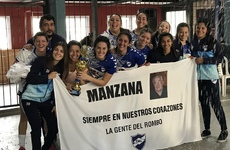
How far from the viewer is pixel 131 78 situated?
329 centimetres

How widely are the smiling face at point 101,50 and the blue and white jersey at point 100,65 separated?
4 centimetres

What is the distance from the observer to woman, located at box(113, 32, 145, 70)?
3320 mm

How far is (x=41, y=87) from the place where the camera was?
2.98 m

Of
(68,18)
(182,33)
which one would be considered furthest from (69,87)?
(68,18)

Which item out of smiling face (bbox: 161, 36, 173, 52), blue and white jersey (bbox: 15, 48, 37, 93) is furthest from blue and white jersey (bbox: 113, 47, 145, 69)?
blue and white jersey (bbox: 15, 48, 37, 93)

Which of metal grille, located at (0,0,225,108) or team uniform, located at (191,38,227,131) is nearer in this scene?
team uniform, located at (191,38,227,131)

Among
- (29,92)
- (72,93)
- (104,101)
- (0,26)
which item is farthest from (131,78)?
(0,26)

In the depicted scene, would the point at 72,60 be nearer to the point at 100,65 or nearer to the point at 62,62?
the point at 62,62

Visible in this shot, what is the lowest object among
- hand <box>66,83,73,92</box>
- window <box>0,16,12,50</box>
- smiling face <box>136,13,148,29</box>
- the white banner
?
the white banner

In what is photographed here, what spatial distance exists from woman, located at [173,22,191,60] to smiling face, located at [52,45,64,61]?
136 cm

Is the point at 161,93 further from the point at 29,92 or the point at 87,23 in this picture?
the point at 87,23

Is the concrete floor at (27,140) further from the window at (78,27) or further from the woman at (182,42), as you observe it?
the window at (78,27)

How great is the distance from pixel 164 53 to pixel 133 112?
0.72 meters

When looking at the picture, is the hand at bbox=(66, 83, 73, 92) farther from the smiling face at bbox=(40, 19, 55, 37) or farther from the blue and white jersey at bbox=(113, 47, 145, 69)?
the smiling face at bbox=(40, 19, 55, 37)
